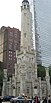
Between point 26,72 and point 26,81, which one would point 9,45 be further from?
point 26,81

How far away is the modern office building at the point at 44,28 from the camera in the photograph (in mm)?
122619

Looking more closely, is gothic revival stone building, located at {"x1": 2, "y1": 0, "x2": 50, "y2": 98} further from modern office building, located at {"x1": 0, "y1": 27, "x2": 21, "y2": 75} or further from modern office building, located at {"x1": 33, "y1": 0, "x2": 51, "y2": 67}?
modern office building, located at {"x1": 33, "y1": 0, "x2": 51, "y2": 67}

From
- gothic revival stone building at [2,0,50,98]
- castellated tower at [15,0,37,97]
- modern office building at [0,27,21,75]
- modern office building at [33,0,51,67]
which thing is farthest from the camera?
modern office building at [33,0,51,67]

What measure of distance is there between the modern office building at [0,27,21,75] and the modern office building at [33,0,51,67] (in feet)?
45.7

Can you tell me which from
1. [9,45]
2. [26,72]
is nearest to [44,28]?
[9,45]

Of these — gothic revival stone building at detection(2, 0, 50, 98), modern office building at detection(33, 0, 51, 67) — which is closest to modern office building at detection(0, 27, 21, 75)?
modern office building at detection(33, 0, 51, 67)

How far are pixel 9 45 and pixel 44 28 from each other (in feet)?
72.6

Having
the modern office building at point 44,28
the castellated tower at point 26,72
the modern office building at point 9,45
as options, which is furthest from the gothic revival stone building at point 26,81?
the modern office building at point 44,28

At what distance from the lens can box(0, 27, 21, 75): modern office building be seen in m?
116

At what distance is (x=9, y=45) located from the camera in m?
122

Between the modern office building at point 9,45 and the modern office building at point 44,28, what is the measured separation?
1392 centimetres

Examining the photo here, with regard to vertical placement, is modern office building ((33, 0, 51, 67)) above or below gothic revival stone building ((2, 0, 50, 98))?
above

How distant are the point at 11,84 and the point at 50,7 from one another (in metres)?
78.3

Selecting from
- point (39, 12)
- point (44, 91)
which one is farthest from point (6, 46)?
point (44, 91)
